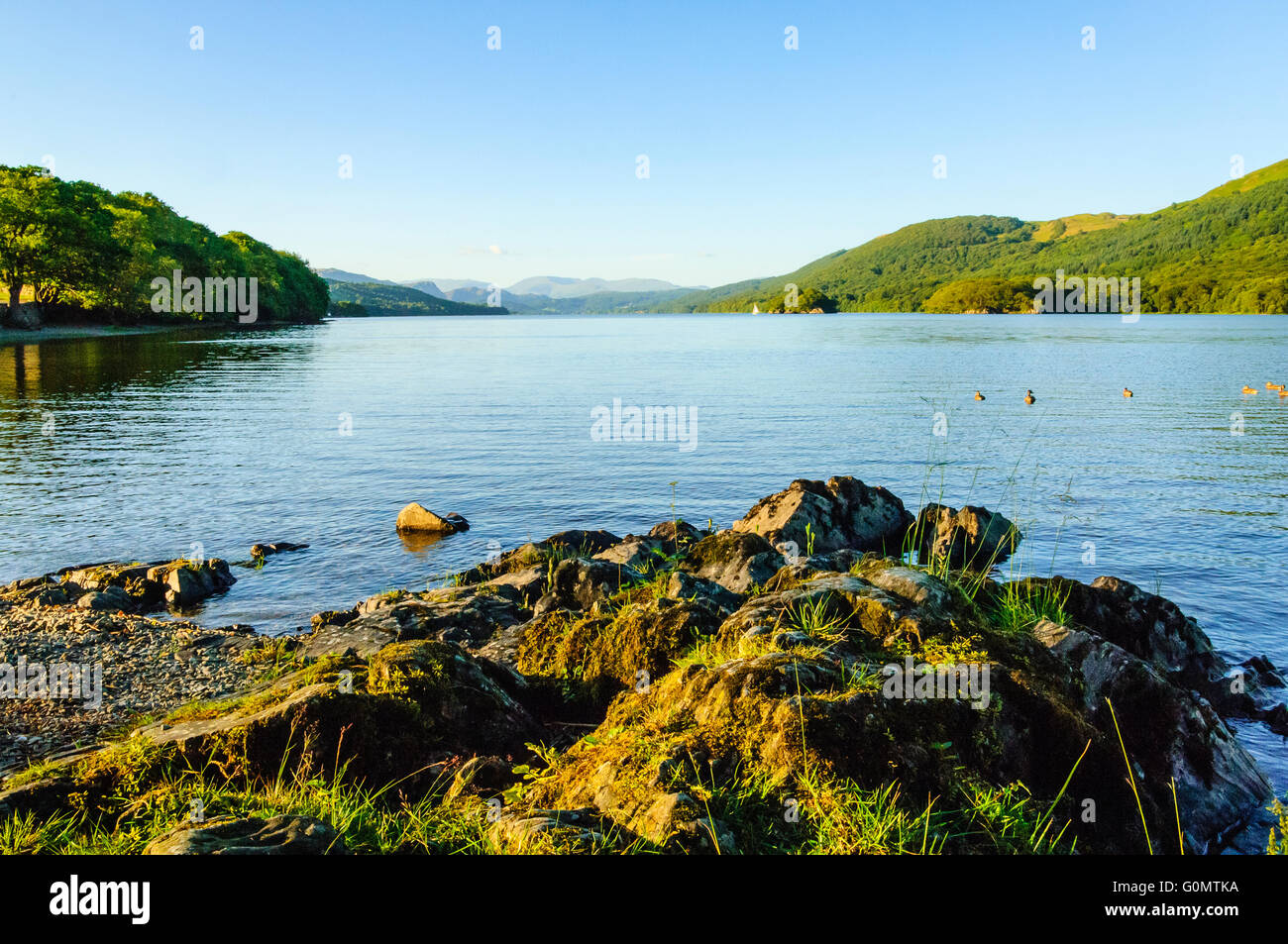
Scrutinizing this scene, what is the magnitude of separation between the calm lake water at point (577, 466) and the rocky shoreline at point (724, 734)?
281 cm

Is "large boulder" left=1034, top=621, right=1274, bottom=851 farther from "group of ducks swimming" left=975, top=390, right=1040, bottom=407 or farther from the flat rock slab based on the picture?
"group of ducks swimming" left=975, top=390, right=1040, bottom=407

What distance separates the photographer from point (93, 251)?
284ft

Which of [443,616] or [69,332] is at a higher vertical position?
[69,332]

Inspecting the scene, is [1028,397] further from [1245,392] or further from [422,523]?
[422,523]

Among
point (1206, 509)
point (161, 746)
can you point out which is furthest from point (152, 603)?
point (1206, 509)

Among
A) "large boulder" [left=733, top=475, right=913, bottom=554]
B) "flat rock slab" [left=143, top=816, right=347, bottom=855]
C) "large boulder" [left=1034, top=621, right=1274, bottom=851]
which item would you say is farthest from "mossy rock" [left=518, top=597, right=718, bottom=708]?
"large boulder" [left=733, top=475, right=913, bottom=554]

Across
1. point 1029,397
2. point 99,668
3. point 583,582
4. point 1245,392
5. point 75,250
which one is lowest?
point 99,668

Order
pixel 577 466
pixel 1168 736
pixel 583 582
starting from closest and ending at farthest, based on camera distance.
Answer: pixel 1168 736 < pixel 583 582 < pixel 577 466

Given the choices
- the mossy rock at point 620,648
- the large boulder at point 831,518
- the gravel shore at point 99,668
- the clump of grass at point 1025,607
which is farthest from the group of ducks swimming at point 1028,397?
the gravel shore at point 99,668

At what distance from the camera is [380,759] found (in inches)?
241

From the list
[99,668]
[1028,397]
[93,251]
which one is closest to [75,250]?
[93,251]

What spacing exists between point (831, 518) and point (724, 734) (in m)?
12.0
